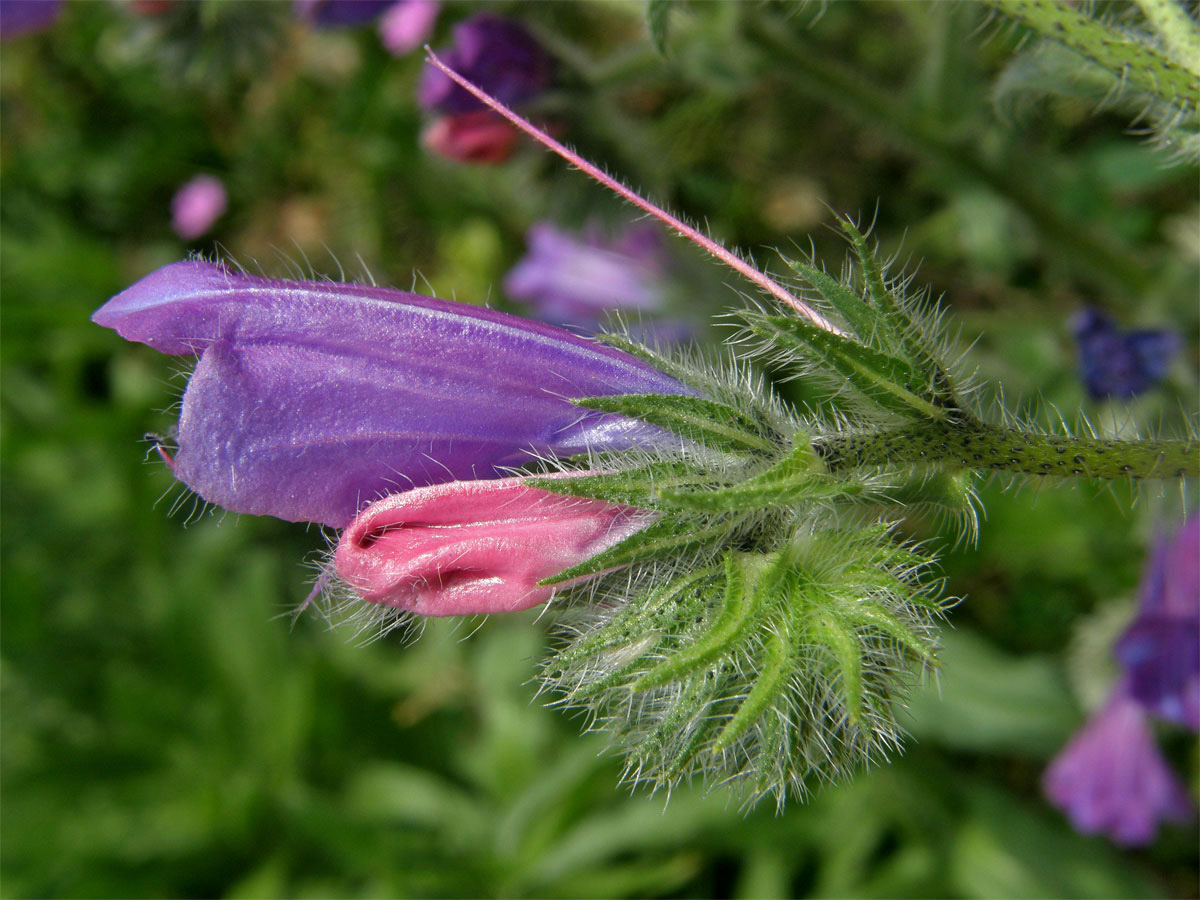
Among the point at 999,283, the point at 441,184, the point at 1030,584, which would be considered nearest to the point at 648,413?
the point at 1030,584

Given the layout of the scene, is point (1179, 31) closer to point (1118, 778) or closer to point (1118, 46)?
point (1118, 46)

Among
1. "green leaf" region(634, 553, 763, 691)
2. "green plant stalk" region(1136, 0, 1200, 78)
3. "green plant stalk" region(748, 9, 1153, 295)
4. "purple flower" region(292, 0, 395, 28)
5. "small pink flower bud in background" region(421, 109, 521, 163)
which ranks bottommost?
"small pink flower bud in background" region(421, 109, 521, 163)

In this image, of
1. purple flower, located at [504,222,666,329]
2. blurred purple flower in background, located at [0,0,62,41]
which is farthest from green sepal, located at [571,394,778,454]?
purple flower, located at [504,222,666,329]

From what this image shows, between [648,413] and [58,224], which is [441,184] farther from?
[648,413]

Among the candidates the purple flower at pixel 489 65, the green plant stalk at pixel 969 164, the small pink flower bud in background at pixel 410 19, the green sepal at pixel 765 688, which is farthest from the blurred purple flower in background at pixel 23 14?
the green sepal at pixel 765 688

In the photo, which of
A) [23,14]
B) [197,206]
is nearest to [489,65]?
[23,14]

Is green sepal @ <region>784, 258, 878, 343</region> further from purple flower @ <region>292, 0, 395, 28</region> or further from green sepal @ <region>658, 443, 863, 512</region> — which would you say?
purple flower @ <region>292, 0, 395, 28</region>
